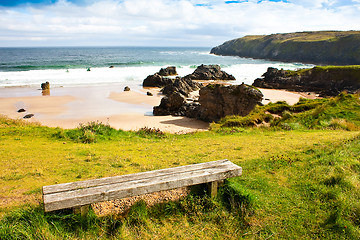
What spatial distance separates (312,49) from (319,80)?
67.7 metres

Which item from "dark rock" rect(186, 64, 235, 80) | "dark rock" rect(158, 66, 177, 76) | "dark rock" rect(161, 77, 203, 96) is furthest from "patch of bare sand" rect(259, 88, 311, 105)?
"dark rock" rect(158, 66, 177, 76)

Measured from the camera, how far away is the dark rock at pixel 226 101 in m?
21.2

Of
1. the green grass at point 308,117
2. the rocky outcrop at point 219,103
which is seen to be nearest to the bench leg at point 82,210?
the green grass at point 308,117

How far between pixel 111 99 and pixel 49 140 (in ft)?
72.7

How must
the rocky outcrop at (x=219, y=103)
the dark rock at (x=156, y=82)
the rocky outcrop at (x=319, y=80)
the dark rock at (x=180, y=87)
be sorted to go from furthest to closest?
the dark rock at (x=156, y=82) → the rocky outcrop at (x=319, y=80) → the dark rock at (x=180, y=87) → the rocky outcrop at (x=219, y=103)

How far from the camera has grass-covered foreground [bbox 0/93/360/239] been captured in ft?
13.5

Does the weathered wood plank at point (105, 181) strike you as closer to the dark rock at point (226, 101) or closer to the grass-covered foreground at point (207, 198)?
the grass-covered foreground at point (207, 198)

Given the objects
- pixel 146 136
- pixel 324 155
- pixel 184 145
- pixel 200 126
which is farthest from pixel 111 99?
pixel 324 155

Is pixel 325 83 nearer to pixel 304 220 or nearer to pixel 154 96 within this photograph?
pixel 154 96

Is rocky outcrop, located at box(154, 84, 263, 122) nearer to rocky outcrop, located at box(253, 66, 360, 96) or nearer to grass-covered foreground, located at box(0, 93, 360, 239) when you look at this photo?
grass-covered foreground, located at box(0, 93, 360, 239)

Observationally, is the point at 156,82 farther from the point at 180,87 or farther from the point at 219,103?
the point at 219,103

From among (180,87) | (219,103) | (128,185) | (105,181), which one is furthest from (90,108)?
(128,185)

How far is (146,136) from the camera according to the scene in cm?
1281

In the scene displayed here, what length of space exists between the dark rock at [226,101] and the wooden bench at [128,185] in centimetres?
1666
